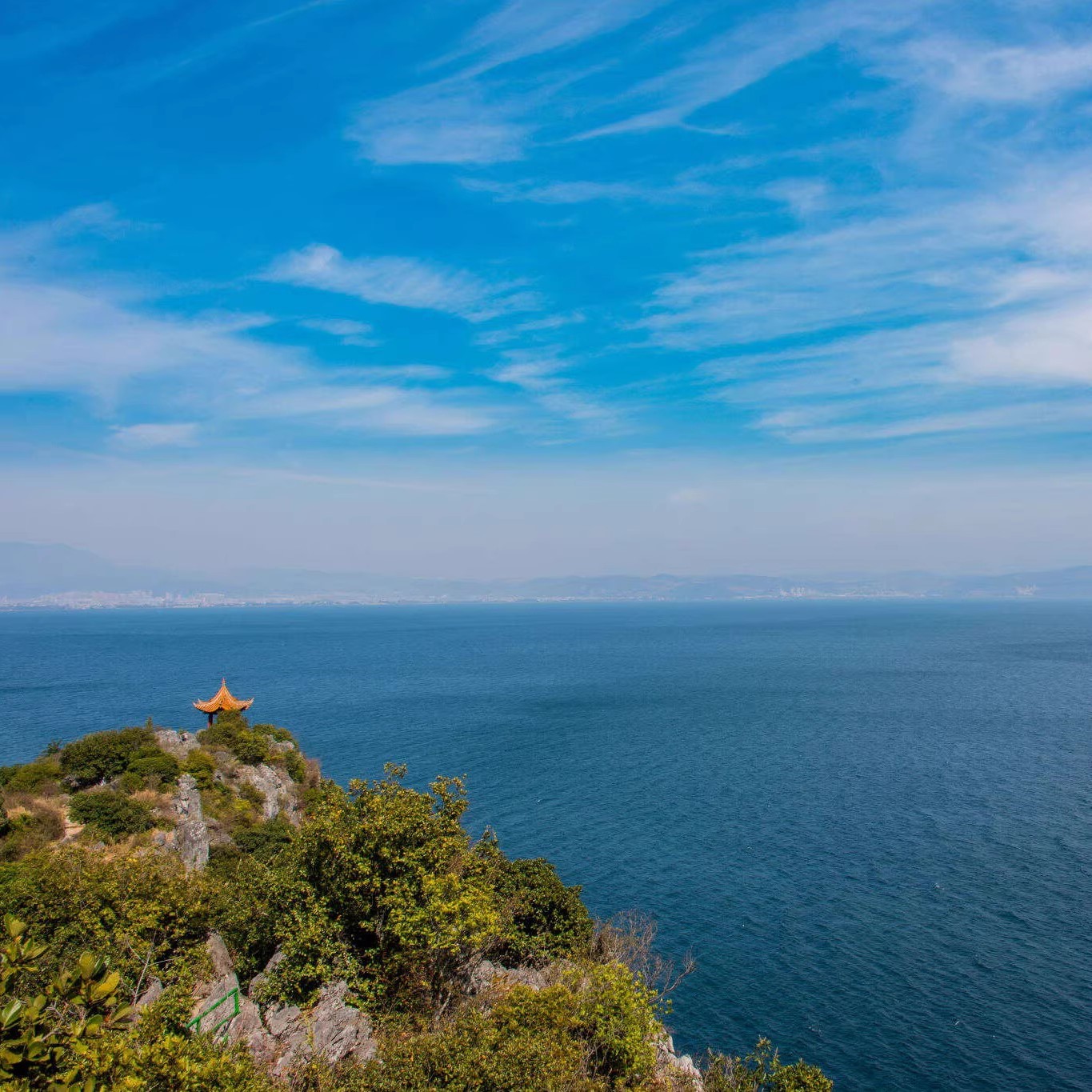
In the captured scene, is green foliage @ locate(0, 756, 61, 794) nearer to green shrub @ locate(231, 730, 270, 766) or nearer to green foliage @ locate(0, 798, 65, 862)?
green foliage @ locate(0, 798, 65, 862)

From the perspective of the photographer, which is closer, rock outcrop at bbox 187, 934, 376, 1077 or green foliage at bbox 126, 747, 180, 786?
rock outcrop at bbox 187, 934, 376, 1077

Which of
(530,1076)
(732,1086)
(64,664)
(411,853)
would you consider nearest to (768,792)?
(732,1086)

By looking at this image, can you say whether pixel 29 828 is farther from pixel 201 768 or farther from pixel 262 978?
pixel 262 978

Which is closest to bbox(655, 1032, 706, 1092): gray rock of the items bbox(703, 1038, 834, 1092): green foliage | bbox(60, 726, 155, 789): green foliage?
bbox(703, 1038, 834, 1092): green foliage

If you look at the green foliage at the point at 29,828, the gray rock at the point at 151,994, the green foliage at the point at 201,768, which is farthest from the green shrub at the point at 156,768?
the gray rock at the point at 151,994

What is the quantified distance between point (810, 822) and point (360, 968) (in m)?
50.0

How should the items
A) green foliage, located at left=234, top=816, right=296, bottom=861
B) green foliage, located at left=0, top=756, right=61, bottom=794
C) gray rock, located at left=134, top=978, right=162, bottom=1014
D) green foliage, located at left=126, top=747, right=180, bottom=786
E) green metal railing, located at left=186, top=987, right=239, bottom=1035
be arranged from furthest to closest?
green foliage, located at left=126, top=747, right=180, bottom=786 → green foliage, located at left=0, top=756, right=61, bottom=794 → green foliage, located at left=234, top=816, right=296, bottom=861 → gray rock, located at left=134, top=978, right=162, bottom=1014 → green metal railing, located at left=186, top=987, right=239, bottom=1035

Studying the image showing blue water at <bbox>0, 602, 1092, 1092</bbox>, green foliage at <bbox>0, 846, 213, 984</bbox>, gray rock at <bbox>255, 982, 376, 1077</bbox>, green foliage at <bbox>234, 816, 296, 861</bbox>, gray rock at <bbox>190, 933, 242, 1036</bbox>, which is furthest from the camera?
green foliage at <bbox>234, 816, 296, 861</bbox>

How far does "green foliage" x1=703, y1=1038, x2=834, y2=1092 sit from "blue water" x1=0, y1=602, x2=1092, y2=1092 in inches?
189

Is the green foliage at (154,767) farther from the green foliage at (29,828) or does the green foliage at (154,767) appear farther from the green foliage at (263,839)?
the green foliage at (263,839)

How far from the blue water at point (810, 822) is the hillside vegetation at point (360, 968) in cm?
857

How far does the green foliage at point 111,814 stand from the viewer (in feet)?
142

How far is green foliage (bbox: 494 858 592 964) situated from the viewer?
35312mm

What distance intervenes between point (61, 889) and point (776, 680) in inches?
5552
